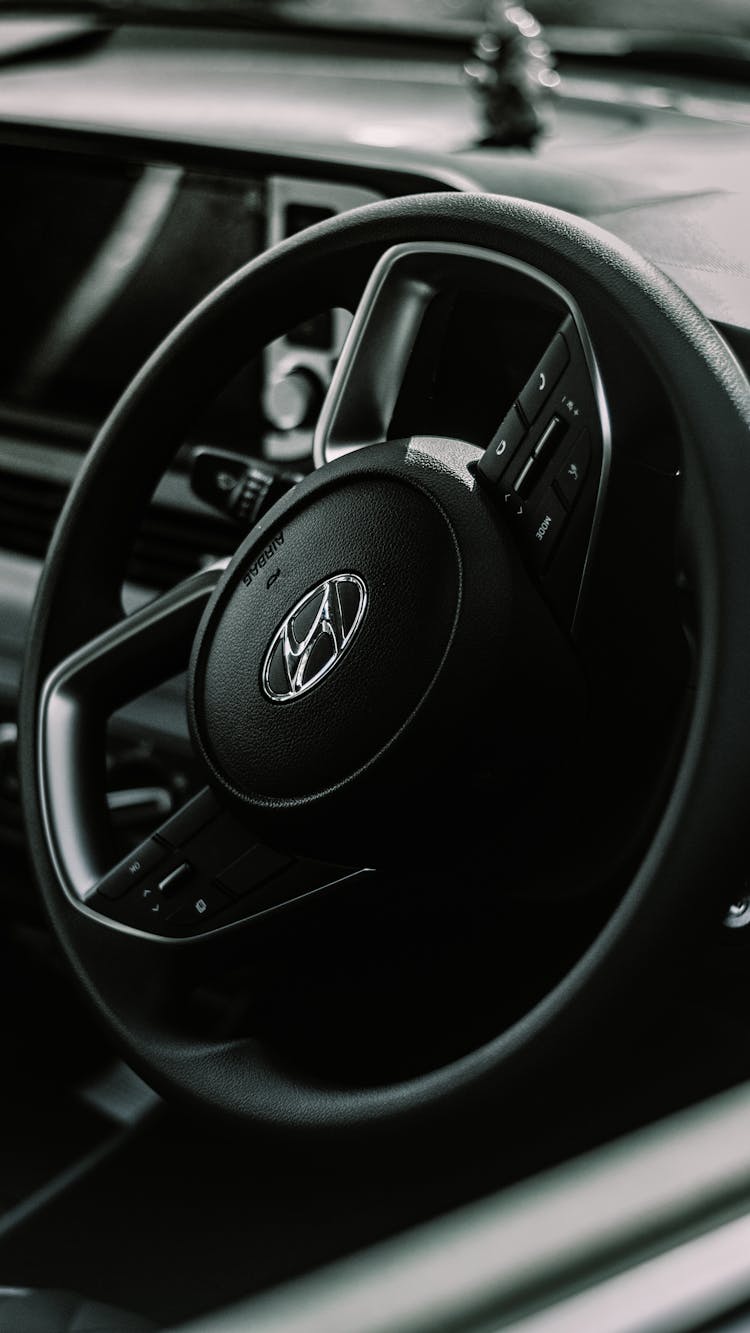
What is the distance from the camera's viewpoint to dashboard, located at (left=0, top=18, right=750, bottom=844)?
142cm

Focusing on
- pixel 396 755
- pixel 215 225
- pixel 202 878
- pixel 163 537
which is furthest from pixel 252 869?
pixel 215 225

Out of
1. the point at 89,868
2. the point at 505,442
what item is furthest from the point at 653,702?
the point at 89,868

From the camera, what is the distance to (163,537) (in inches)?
64.1

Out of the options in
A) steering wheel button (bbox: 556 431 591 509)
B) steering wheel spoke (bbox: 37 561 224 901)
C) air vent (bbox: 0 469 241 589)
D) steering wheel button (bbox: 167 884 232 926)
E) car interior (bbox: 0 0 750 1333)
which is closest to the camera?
car interior (bbox: 0 0 750 1333)

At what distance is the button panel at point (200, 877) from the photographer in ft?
3.52

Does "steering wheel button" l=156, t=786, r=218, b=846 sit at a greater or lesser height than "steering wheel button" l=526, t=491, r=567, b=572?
greater

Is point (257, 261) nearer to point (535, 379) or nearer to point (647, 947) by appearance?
point (535, 379)

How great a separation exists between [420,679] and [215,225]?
806 millimetres

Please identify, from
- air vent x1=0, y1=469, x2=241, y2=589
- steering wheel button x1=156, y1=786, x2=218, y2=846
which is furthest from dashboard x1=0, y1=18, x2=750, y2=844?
steering wheel button x1=156, y1=786, x2=218, y2=846

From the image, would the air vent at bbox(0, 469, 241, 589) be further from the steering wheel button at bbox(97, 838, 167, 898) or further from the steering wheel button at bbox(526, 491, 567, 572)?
the steering wheel button at bbox(526, 491, 567, 572)

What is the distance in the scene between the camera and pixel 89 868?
119 cm

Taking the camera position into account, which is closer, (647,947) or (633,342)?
(647,947)

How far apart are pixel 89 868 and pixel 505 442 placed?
440 millimetres

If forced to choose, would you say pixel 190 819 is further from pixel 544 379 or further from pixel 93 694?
pixel 544 379
